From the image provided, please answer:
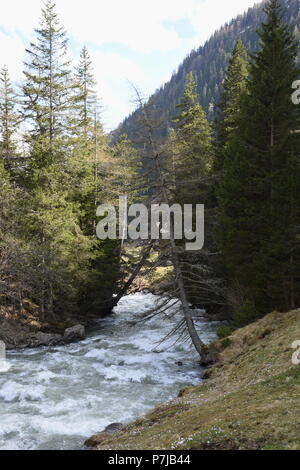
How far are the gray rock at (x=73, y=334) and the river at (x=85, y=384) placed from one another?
0.54 meters

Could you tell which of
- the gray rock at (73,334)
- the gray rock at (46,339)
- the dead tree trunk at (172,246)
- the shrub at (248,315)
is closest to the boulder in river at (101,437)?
the dead tree trunk at (172,246)

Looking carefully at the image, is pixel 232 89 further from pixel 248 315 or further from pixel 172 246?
pixel 248 315

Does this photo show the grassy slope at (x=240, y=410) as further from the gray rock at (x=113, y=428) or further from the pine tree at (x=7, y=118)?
the pine tree at (x=7, y=118)

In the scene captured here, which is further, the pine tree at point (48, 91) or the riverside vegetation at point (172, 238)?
the pine tree at point (48, 91)

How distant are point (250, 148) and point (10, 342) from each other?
1621 centimetres

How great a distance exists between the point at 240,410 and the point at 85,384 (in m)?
8.83

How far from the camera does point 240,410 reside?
7.46 m

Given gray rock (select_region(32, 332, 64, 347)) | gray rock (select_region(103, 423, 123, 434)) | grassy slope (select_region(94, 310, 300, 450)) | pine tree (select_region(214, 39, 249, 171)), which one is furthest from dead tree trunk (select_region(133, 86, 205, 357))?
pine tree (select_region(214, 39, 249, 171))

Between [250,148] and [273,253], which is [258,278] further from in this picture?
[250,148]

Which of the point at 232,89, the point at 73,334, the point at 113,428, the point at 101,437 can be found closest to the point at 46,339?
the point at 73,334

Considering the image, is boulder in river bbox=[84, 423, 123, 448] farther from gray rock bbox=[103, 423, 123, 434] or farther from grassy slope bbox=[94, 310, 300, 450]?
grassy slope bbox=[94, 310, 300, 450]

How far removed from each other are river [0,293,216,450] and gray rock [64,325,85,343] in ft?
1.76

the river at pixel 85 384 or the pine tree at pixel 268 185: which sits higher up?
the pine tree at pixel 268 185

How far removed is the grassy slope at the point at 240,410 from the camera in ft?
19.9
